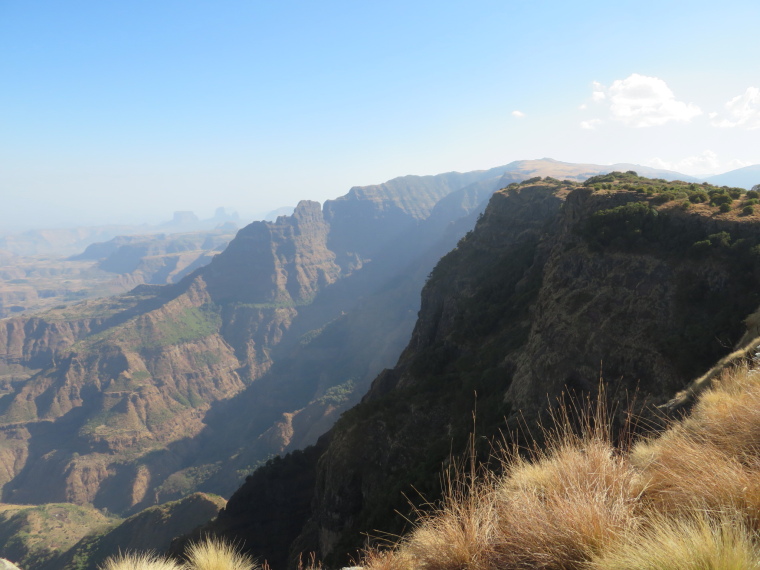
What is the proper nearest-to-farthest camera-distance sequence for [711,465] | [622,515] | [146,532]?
[622,515] < [711,465] < [146,532]

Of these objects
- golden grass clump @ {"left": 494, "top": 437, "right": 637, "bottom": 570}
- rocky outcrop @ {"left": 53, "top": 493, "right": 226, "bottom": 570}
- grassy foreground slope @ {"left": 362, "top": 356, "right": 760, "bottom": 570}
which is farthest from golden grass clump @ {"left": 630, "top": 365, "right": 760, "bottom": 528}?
rocky outcrop @ {"left": 53, "top": 493, "right": 226, "bottom": 570}

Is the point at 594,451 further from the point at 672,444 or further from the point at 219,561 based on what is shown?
the point at 219,561

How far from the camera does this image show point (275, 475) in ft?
176

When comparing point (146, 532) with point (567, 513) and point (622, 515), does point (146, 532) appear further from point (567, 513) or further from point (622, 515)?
point (622, 515)

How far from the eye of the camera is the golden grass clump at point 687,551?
8.73 feet

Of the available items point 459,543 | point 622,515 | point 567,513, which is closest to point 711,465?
point 622,515

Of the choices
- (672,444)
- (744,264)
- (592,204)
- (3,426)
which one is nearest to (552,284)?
(592,204)

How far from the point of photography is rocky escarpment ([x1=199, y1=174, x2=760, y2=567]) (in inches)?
877

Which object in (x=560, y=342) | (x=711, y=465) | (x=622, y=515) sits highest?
(x=711, y=465)

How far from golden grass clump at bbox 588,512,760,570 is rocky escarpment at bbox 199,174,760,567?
10074 millimetres

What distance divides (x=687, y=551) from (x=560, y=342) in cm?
2562

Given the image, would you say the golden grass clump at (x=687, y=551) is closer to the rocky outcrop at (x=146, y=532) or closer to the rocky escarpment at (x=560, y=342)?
the rocky escarpment at (x=560, y=342)

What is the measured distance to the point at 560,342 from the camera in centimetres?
2617

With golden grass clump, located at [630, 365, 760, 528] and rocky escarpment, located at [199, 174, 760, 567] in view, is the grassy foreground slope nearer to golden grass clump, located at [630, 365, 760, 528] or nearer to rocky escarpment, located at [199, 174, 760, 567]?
golden grass clump, located at [630, 365, 760, 528]
